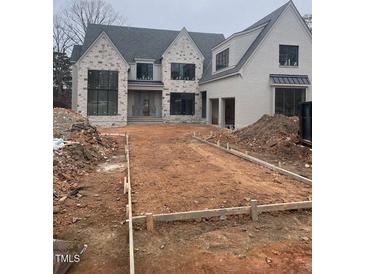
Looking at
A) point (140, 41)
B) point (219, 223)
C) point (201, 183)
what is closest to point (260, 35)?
point (140, 41)

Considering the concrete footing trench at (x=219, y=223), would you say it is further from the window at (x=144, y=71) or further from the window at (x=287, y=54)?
the window at (x=144, y=71)

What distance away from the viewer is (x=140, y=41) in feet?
85.1

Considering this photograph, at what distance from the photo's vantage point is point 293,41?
17.0 metres

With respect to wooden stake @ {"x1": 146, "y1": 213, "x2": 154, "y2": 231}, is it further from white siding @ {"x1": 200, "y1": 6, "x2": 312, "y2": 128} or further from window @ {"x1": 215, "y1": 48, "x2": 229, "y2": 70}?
window @ {"x1": 215, "y1": 48, "x2": 229, "y2": 70}

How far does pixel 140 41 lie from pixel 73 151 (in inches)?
764

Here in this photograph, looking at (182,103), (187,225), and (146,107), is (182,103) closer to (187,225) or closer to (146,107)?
(146,107)

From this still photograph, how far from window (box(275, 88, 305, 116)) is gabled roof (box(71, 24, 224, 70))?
9575 millimetres

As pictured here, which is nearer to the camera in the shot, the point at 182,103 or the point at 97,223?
the point at 97,223

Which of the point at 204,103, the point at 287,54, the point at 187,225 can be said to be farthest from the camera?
the point at 204,103

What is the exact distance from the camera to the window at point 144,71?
24.6m

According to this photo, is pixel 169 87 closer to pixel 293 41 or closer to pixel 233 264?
pixel 293 41

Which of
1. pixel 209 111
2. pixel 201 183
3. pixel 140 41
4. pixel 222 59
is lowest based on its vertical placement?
pixel 201 183
